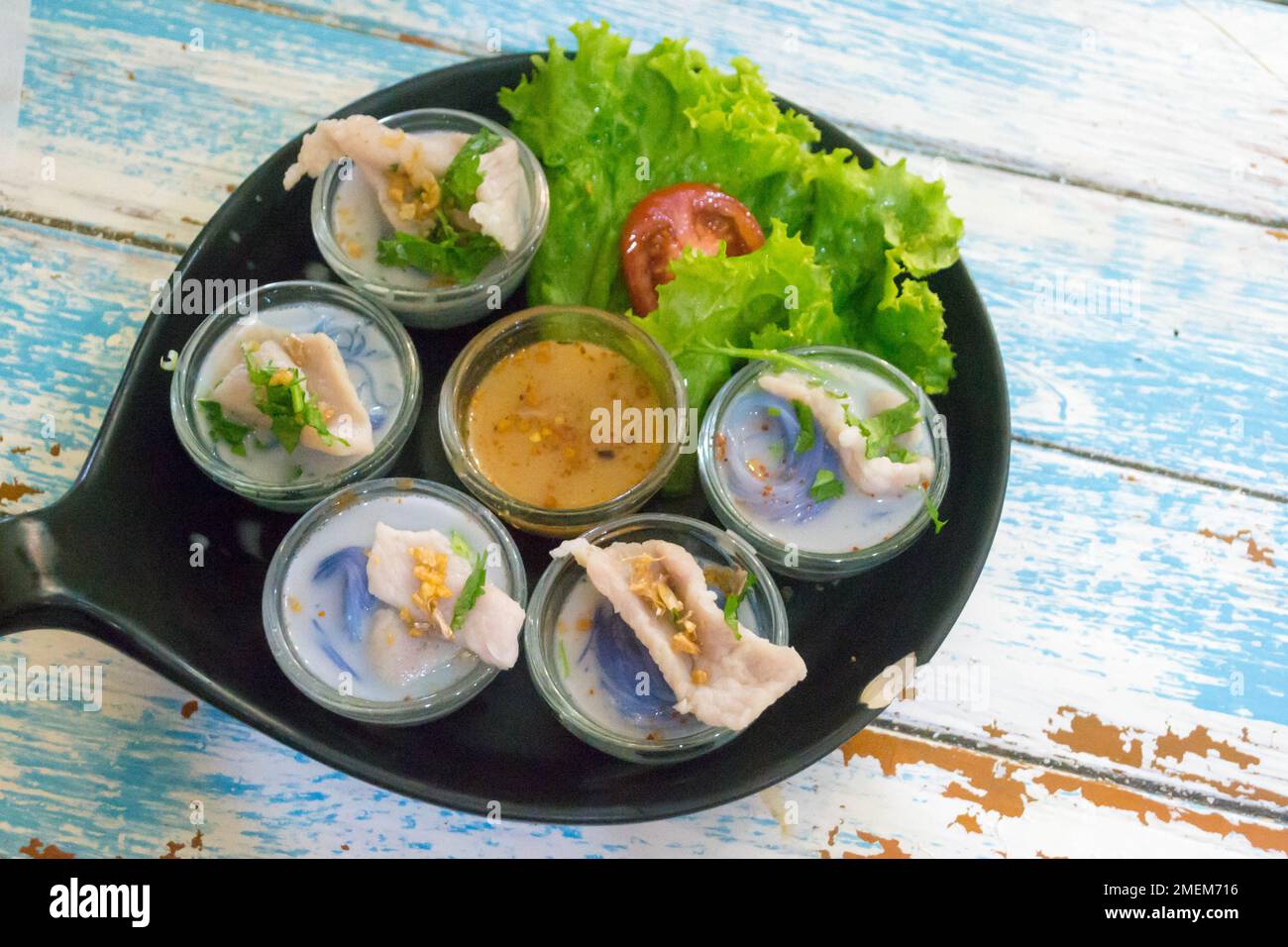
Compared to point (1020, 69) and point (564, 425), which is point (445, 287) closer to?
point (564, 425)

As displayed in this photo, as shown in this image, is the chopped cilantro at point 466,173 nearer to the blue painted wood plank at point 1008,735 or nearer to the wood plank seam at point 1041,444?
the wood plank seam at point 1041,444

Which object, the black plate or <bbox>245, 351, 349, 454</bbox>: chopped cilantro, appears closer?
the black plate

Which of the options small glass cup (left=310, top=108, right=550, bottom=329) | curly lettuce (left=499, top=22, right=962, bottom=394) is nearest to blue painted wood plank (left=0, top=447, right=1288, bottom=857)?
curly lettuce (left=499, top=22, right=962, bottom=394)

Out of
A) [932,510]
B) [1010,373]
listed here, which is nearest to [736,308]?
[932,510]

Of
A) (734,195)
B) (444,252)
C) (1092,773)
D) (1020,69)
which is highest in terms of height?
(1020,69)

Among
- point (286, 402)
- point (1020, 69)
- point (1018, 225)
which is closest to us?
point (286, 402)

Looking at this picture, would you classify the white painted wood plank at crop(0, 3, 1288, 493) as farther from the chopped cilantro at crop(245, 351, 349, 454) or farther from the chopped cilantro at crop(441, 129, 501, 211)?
the chopped cilantro at crop(245, 351, 349, 454)
